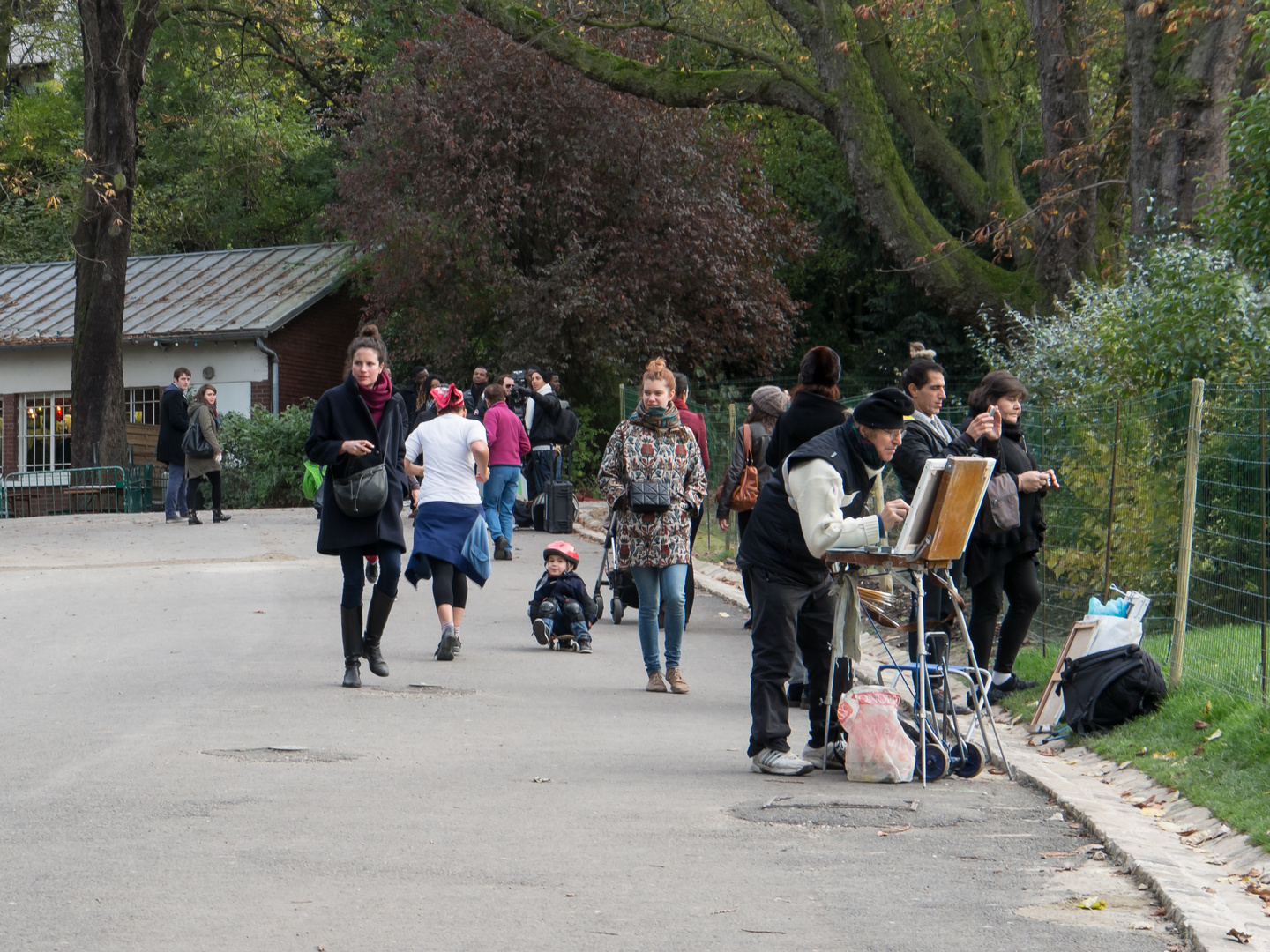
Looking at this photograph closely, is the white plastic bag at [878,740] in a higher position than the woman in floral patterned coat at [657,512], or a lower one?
lower

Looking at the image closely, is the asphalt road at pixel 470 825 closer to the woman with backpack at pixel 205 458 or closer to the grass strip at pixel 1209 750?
the grass strip at pixel 1209 750

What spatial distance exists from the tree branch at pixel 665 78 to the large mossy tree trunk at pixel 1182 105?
5.69 meters

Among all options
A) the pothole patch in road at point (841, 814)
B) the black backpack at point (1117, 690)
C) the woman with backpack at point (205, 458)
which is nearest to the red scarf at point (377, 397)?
the pothole patch in road at point (841, 814)

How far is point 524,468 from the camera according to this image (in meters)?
21.3

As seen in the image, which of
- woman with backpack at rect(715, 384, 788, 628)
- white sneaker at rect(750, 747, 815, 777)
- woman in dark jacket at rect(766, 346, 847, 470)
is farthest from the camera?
woman with backpack at rect(715, 384, 788, 628)

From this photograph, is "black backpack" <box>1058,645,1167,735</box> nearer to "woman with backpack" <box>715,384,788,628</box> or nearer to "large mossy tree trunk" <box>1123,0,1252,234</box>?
"woman with backpack" <box>715,384,788,628</box>

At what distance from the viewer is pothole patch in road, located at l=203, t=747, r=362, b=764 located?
24.0 ft

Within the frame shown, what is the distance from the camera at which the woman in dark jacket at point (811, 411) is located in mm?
7582

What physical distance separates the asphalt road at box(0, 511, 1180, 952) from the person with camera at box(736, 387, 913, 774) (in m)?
0.27

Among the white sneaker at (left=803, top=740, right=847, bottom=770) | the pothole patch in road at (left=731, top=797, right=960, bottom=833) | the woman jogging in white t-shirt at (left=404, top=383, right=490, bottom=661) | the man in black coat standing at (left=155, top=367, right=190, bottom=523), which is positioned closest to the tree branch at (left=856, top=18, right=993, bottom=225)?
the man in black coat standing at (left=155, top=367, right=190, bottom=523)

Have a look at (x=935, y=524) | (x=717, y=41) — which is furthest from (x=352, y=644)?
(x=717, y=41)

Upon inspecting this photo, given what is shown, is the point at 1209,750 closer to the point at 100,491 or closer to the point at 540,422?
the point at 540,422

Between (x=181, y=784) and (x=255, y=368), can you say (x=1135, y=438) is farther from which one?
(x=255, y=368)

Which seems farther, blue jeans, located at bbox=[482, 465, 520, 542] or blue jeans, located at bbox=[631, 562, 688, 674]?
blue jeans, located at bbox=[482, 465, 520, 542]
